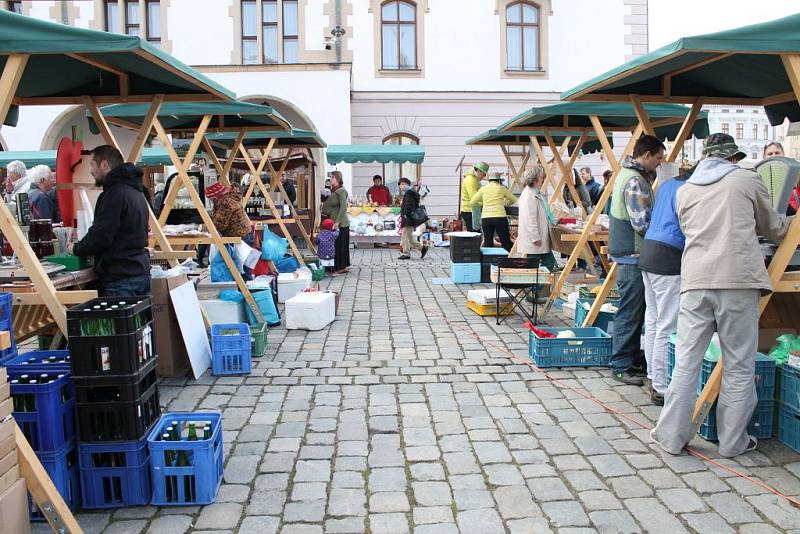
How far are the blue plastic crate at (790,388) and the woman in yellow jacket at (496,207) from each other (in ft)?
22.5

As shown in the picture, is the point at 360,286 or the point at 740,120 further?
the point at 740,120

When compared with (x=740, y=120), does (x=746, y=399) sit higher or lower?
lower

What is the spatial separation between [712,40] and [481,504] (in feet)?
9.38

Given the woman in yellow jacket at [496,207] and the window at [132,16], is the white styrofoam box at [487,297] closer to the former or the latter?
the woman in yellow jacket at [496,207]

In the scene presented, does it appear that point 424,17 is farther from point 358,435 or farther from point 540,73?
point 358,435

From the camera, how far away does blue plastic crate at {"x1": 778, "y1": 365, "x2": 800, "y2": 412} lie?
4109mm

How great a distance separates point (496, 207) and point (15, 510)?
8.90 metres

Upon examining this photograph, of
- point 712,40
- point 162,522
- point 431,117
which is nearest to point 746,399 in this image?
point 712,40

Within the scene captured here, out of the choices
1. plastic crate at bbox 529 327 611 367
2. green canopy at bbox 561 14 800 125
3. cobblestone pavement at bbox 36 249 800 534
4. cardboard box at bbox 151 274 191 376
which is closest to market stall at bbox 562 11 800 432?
green canopy at bbox 561 14 800 125

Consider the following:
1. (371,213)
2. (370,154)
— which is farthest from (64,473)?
(370,154)

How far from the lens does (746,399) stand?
404 centimetres

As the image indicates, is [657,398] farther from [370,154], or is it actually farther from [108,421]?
[370,154]

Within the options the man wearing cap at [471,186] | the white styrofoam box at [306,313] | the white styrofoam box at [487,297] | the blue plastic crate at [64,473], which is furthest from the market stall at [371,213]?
the blue plastic crate at [64,473]

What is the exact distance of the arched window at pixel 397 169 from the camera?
886 inches
